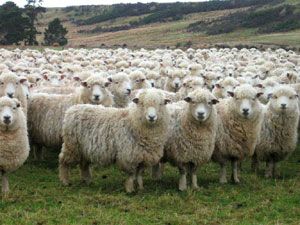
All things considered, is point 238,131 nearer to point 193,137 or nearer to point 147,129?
point 193,137

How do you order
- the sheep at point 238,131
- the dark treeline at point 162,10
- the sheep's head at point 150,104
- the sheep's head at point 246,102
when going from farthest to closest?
the dark treeline at point 162,10, the sheep at point 238,131, the sheep's head at point 246,102, the sheep's head at point 150,104

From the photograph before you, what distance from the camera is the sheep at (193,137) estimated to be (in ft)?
30.5

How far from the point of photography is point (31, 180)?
9969 mm

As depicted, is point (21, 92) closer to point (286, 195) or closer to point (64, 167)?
point (64, 167)

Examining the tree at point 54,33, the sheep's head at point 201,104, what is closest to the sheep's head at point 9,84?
the sheep's head at point 201,104

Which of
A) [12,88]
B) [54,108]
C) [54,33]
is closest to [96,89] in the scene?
[54,108]

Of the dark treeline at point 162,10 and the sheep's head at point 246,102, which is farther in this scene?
the dark treeline at point 162,10

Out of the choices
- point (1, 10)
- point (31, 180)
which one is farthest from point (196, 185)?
point (1, 10)

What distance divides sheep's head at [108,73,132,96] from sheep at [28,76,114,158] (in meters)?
1.11

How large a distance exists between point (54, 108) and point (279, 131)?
4.67 metres

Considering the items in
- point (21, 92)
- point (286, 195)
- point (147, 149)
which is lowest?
point (286, 195)

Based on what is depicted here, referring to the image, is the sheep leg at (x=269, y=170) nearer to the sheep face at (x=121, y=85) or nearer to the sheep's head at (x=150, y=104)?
the sheep's head at (x=150, y=104)

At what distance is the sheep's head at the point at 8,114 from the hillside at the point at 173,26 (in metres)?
36.7

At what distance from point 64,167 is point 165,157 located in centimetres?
182
